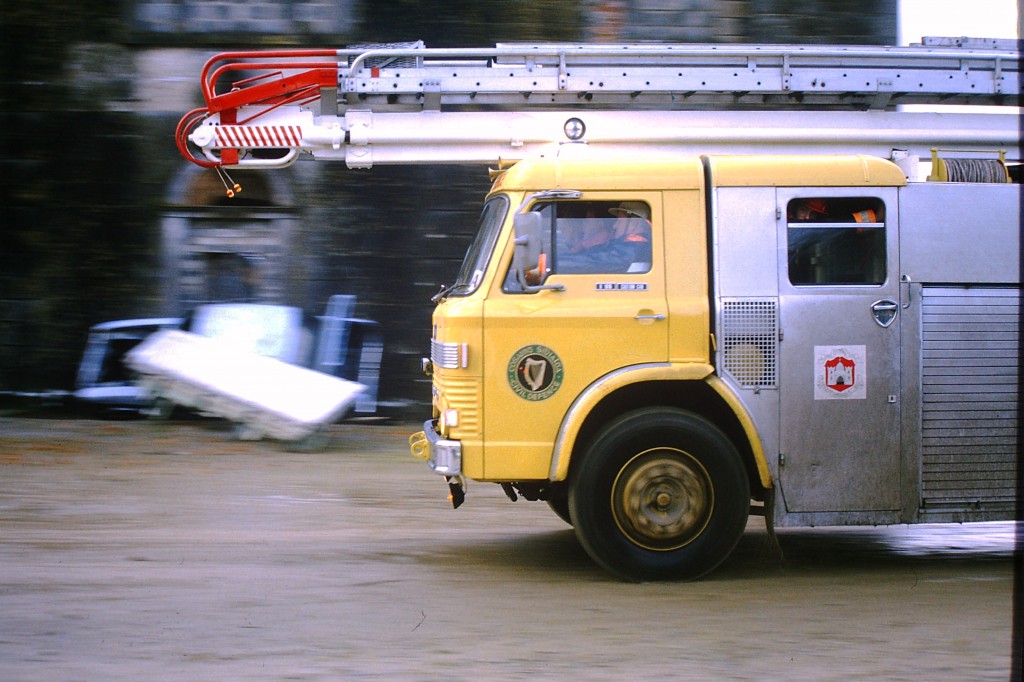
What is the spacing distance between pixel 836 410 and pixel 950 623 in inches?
56.0

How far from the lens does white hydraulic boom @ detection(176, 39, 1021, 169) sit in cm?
787

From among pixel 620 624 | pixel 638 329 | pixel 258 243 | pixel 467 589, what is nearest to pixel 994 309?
pixel 638 329

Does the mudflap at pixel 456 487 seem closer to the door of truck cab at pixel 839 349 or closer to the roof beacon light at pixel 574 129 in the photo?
the door of truck cab at pixel 839 349

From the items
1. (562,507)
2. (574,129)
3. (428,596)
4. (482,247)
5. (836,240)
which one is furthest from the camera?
(562,507)

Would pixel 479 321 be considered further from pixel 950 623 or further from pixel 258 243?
pixel 258 243

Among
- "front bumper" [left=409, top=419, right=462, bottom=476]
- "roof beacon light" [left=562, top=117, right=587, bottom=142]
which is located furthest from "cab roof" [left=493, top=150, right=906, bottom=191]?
"front bumper" [left=409, top=419, right=462, bottom=476]

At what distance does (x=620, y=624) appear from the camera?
5.91m

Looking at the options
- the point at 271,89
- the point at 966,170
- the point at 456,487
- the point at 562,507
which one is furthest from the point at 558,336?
the point at 271,89

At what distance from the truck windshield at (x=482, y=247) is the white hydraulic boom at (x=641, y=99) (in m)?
0.71

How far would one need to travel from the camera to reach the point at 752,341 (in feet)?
22.1

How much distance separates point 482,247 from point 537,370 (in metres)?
0.97

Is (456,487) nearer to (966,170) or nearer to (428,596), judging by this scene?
(428,596)

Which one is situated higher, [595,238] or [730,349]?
[595,238]

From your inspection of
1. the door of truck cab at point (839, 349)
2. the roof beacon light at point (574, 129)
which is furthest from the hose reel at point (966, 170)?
the roof beacon light at point (574, 129)
